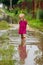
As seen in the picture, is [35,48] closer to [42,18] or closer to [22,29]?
[22,29]

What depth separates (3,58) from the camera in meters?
10.4

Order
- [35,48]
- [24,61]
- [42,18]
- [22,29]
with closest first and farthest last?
[24,61] → [35,48] → [22,29] → [42,18]

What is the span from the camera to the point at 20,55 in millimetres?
11609

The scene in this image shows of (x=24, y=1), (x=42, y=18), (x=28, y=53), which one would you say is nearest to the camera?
(x=28, y=53)

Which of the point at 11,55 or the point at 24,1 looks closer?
the point at 11,55

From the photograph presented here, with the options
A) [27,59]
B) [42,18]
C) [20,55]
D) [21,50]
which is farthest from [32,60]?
[42,18]

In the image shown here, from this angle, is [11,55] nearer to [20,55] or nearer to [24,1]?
[20,55]

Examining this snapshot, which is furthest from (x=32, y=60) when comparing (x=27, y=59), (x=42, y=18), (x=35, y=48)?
(x=42, y=18)

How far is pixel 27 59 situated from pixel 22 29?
622 cm

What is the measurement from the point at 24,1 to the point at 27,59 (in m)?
38.0

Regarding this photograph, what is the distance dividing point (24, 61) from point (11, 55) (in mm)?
879

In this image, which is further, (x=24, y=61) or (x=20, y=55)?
(x=20, y=55)

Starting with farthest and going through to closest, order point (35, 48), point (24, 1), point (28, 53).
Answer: point (24, 1)
point (35, 48)
point (28, 53)

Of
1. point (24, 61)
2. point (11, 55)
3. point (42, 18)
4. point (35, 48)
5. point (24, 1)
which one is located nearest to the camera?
point (24, 61)
